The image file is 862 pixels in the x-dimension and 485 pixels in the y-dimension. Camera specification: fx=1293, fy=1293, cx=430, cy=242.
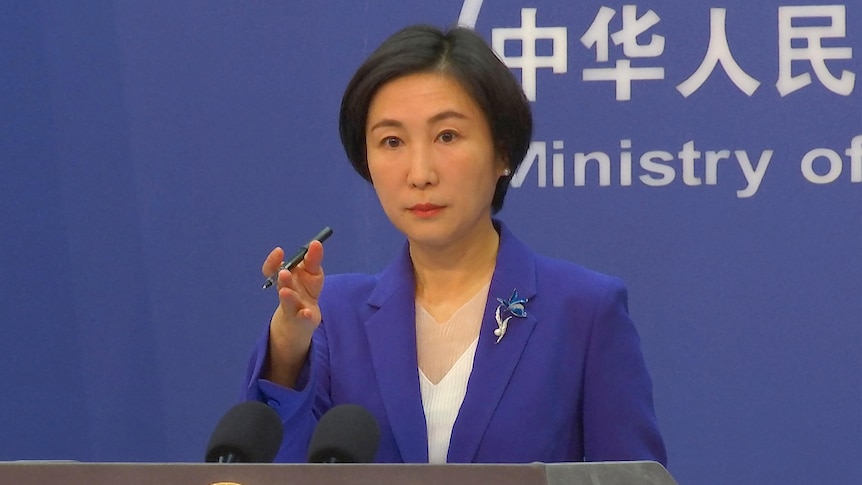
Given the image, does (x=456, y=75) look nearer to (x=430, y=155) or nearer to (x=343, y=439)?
(x=430, y=155)

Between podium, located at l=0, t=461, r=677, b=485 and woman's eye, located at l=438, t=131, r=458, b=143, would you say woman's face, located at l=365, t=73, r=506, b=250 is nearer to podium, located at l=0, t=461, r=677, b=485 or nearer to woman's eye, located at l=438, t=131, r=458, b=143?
woman's eye, located at l=438, t=131, r=458, b=143

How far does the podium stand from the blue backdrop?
1455mm

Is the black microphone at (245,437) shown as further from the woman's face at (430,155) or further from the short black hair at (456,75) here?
the short black hair at (456,75)

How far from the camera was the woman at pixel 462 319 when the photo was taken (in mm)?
1525

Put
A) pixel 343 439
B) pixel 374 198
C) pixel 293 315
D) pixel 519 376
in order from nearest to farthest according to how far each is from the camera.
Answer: pixel 343 439 < pixel 293 315 < pixel 519 376 < pixel 374 198

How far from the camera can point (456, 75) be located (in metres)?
1.58

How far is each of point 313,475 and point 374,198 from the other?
155 centimetres

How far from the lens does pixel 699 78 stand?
2.48 meters

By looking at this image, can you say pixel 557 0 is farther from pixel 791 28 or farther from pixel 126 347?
pixel 126 347

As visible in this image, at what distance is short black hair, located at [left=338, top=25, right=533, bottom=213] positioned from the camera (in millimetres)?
1589

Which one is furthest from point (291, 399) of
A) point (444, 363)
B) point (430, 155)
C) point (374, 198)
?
point (374, 198)

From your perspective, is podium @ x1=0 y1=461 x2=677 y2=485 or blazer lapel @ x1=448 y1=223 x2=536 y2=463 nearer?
podium @ x1=0 y1=461 x2=677 y2=485

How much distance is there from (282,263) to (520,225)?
125cm

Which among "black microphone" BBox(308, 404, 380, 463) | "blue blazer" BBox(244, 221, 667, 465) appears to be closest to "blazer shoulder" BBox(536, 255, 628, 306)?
"blue blazer" BBox(244, 221, 667, 465)
